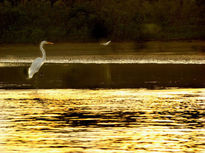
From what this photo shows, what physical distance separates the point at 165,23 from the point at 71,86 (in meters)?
41.4

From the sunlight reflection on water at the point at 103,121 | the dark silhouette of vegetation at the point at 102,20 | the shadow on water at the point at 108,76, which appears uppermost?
the dark silhouette of vegetation at the point at 102,20

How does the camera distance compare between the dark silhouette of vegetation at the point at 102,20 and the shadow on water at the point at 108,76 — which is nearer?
the shadow on water at the point at 108,76

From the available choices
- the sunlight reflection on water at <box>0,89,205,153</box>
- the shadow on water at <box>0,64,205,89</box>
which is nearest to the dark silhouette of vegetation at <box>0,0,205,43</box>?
the shadow on water at <box>0,64,205,89</box>

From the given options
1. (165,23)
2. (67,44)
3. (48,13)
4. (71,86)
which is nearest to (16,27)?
(48,13)

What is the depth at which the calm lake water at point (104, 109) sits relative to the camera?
12742 millimetres

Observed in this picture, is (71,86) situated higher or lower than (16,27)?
lower

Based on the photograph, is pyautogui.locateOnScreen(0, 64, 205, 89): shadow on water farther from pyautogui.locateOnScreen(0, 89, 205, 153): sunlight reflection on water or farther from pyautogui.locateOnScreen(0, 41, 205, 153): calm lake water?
pyautogui.locateOnScreen(0, 89, 205, 153): sunlight reflection on water

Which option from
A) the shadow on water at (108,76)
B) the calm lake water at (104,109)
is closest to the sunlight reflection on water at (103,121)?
the calm lake water at (104,109)

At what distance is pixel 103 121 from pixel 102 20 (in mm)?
50015

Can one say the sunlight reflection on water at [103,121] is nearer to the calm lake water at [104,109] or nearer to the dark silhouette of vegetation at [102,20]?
the calm lake water at [104,109]

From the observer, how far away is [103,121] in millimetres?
15492

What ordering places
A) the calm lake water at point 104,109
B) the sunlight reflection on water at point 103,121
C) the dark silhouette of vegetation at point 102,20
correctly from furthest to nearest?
the dark silhouette of vegetation at point 102,20 < the calm lake water at point 104,109 < the sunlight reflection on water at point 103,121

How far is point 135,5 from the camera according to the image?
67.2 metres

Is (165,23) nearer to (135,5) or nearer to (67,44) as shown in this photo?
(135,5)
